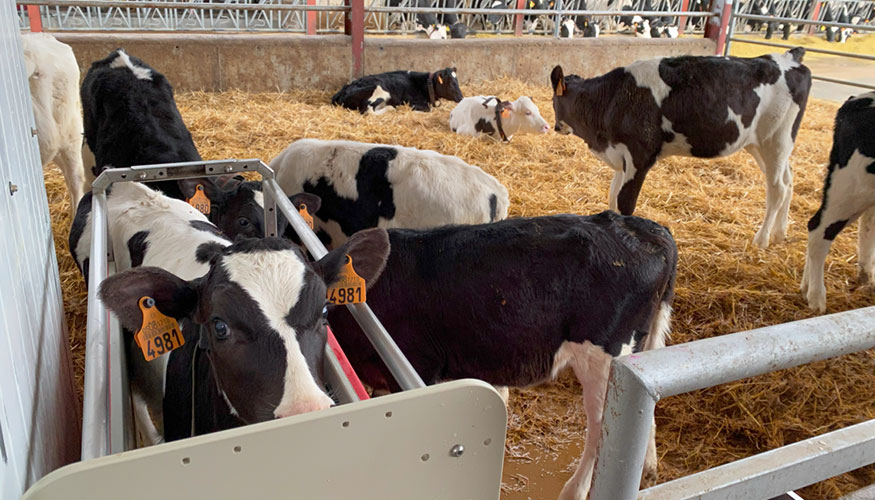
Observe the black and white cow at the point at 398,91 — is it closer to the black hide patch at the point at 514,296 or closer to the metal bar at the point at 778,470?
the black hide patch at the point at 514,296

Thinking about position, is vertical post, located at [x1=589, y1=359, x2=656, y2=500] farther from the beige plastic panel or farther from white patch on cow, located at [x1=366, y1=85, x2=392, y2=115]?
white patch on cow, located at [x1=366, y1=85, x2=392, y2=115]

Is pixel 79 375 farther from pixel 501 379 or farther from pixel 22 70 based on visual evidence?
pixel 501 379

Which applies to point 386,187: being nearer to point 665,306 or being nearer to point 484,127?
point 665,306

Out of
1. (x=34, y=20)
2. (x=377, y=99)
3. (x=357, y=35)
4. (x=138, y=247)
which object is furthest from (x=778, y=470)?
(x=34, y=20)

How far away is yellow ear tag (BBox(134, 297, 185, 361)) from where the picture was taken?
1.85 metres

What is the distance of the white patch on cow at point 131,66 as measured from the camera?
18.1ft

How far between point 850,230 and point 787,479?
19.5 ft

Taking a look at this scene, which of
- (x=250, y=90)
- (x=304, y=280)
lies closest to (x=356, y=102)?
(x=250, y=90)

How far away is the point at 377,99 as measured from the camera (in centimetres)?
980

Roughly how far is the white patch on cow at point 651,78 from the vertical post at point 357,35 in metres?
5.89

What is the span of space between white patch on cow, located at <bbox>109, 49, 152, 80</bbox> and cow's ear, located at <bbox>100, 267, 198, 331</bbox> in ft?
13.8

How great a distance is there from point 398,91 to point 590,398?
26.5 feet

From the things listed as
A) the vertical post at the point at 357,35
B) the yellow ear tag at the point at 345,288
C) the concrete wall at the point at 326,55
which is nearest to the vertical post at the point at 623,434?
the yellow ear tag at the point at 345,288

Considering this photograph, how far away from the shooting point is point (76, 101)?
5.54 meters
